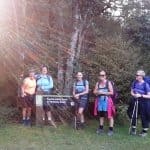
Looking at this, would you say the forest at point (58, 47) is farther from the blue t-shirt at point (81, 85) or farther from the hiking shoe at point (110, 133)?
the hiking shoe at point (110, 133)

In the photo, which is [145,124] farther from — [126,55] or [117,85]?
[126,55]

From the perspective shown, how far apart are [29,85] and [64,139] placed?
103 inches

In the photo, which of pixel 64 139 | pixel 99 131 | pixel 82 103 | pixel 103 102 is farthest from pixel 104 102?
pixel 64 139

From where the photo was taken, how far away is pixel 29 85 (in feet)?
43.6

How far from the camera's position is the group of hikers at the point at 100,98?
1209cm

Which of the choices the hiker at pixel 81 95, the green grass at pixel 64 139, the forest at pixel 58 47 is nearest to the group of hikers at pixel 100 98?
the hiker at pixel 81 95

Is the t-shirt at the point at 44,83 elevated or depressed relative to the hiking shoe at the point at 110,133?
elevated

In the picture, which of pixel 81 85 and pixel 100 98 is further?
pixel 81 85

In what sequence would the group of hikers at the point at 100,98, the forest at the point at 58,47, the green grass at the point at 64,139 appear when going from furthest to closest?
the forest at the point at 58,47, the group of hikers at the point at 100,98, the green grass at the point at 64,139

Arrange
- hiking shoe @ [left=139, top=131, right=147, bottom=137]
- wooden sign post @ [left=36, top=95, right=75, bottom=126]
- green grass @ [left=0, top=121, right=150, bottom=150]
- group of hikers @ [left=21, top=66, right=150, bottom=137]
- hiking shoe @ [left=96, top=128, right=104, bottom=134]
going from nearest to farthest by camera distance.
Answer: green grass @ [left=0, top=121, right=150, bottom=150] < hiking shoe @ [left=139, top=131, right=147, bottom=137] < group of hikers @ [left=21, top=66, right=150, bottom=137] < hiking shoe @ [left=96, top=128, right=104, bottom=134] < wooden sign post @ [left=36, top=95, right=75, bottom=126]

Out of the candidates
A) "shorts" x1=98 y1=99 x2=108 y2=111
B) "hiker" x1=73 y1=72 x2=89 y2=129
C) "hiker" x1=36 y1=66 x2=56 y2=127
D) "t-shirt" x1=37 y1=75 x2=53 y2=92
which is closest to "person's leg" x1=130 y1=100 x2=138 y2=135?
"shorts" x1=98 y1=99 x2=108 y2=111

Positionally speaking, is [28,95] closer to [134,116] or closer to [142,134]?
[134,116]

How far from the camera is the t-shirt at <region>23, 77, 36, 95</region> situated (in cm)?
1328

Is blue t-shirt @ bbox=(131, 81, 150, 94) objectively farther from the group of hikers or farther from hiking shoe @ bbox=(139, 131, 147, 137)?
hiking shoe @ bbox=(139, 131, 147, 137)
